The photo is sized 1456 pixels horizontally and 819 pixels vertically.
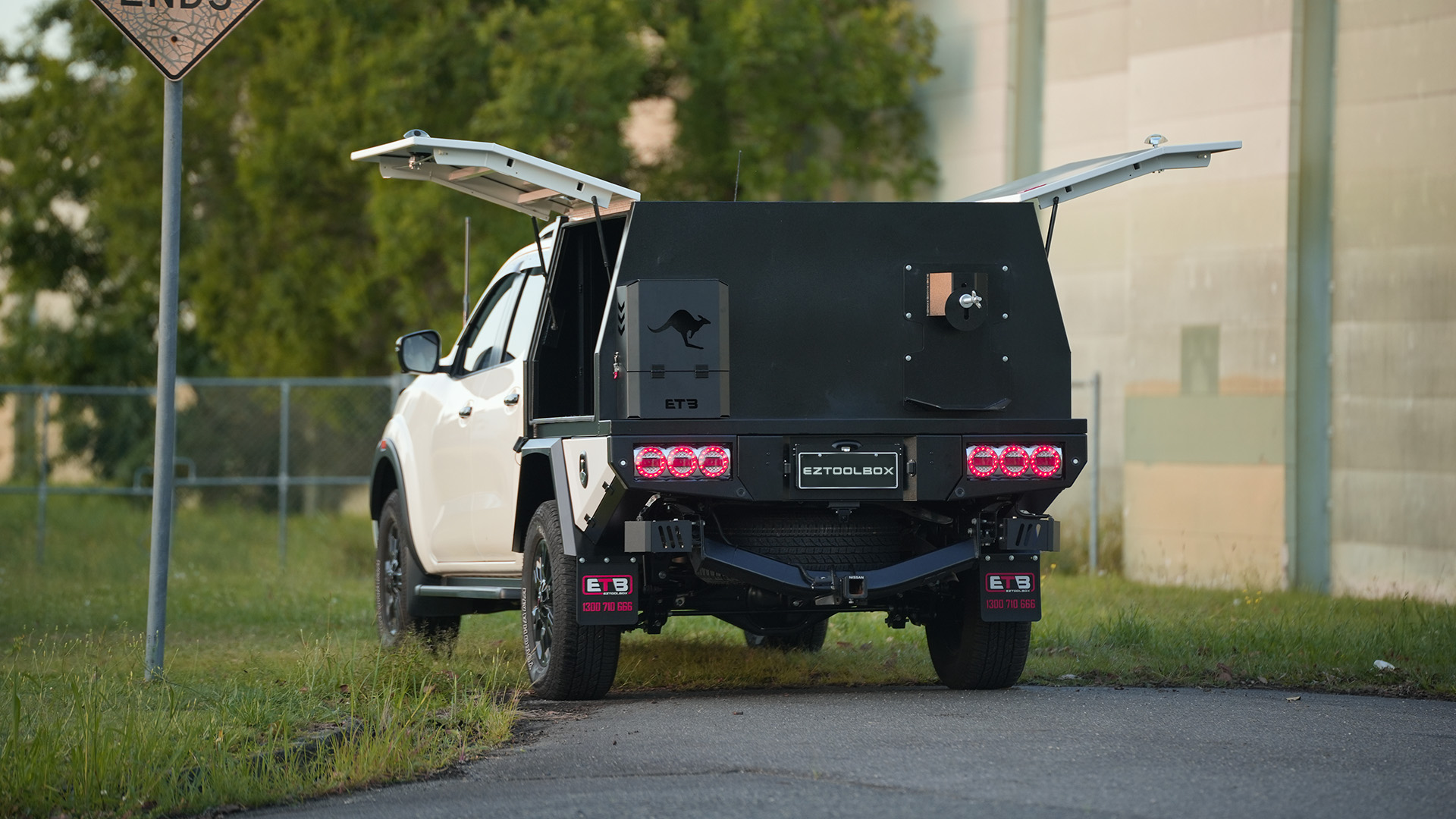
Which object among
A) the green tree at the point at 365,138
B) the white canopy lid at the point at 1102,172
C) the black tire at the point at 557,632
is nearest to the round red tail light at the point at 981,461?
the white canopy lid at the point at 1102,172

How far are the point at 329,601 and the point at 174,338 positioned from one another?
5.67 m

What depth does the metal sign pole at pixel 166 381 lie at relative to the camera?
26.4ft

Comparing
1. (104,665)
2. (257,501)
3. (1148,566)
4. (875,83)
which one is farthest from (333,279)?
(104,665)

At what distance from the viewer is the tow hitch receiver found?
7832mm

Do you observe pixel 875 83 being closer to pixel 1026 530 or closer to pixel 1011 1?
pixel 1011 1

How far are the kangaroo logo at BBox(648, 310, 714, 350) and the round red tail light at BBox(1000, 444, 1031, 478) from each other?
4.59 feet

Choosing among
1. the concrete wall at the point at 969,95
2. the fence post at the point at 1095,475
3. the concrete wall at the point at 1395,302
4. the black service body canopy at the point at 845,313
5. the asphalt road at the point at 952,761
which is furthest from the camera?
the concrete wall at the point at 969,95

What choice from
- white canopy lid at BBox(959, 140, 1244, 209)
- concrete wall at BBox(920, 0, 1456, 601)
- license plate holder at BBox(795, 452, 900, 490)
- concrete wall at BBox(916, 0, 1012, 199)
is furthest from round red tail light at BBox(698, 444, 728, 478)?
concrete wall at BBox(916, 0, 1012, 199)

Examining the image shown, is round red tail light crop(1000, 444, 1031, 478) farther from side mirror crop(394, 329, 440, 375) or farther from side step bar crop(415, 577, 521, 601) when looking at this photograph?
side mirror crop(394, 329, 440, 375)

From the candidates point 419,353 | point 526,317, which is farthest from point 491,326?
point 526,317

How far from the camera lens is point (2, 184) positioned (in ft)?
85.3

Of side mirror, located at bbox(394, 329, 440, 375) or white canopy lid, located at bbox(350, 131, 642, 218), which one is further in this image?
side mirror, located at bbox(394, 329, 440, 375)

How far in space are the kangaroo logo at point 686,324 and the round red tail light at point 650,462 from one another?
465mm

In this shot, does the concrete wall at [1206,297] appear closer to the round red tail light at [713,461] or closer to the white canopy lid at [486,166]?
the round red tail light at [713,461]
